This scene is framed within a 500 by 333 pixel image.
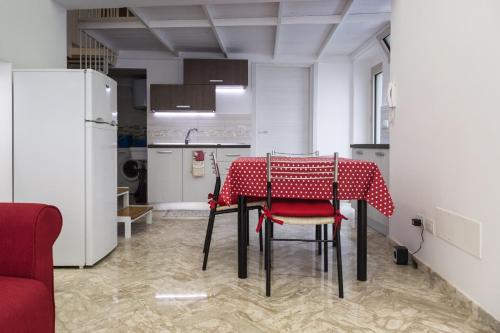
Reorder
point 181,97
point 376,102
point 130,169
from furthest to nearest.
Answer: point 130,169 < point 376,102 < point 181,97

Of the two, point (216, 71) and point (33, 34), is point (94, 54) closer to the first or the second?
point (216, 71)

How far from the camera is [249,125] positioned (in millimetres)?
6277

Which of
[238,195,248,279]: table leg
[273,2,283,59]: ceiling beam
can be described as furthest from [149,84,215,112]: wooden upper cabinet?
[238,195,248,279]: table leg

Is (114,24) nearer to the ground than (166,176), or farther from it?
farther from it

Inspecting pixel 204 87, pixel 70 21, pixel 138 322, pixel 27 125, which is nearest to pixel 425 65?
pixel 138 322

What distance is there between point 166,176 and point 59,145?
293 centimetres

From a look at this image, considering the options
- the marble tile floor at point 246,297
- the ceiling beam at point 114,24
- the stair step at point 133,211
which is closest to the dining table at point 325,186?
the marble tile floor at point 246,297

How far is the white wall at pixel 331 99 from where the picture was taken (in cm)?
623

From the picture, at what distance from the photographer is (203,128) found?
622cm

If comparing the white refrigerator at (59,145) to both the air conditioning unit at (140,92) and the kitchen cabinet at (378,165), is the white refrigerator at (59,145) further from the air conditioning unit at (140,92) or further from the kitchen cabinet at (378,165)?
the air conditioning unit at (140,92)

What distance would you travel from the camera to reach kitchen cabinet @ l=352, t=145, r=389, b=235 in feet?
12.0

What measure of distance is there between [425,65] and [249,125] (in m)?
3.89

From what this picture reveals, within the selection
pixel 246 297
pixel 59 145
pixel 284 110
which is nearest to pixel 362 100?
pixel 284 110

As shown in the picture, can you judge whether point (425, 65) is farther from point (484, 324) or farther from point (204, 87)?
point (204, 87)
